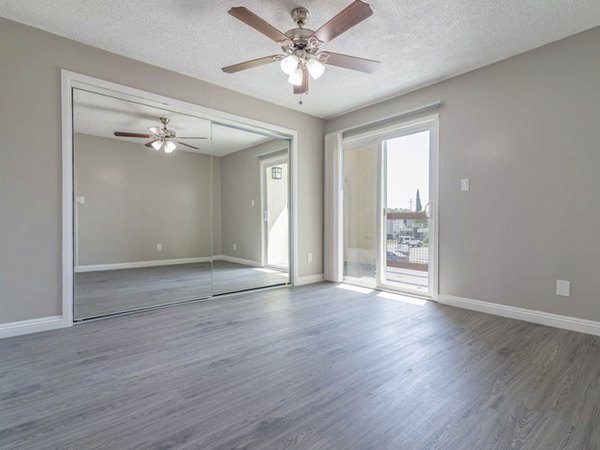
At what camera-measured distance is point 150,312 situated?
3.21 m

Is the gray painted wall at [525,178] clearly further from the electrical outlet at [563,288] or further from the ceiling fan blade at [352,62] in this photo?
the ceiling fan blade at [352,62]

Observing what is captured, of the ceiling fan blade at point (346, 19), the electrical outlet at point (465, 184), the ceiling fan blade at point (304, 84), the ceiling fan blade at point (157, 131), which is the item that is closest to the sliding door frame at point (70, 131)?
the ceiling fan blade at point (157, 131)

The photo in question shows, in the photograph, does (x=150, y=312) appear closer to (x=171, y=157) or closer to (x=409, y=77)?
(x=171, y=157)

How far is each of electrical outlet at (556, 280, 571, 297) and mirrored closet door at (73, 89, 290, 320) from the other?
10.6 feet

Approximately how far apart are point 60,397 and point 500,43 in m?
4.27

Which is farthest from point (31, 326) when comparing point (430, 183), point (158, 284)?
point (430, 183)

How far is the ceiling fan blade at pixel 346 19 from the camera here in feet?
6.06

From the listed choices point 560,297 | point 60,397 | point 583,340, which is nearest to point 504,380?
point 583,340

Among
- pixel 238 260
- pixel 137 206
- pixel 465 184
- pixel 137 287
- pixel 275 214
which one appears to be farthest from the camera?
pixel 275 214

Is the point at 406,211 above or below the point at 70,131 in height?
below

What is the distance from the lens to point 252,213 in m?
5.13

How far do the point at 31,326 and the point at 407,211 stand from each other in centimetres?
407

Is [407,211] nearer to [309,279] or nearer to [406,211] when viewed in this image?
[406,211]

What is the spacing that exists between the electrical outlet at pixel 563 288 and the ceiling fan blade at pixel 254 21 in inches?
125
